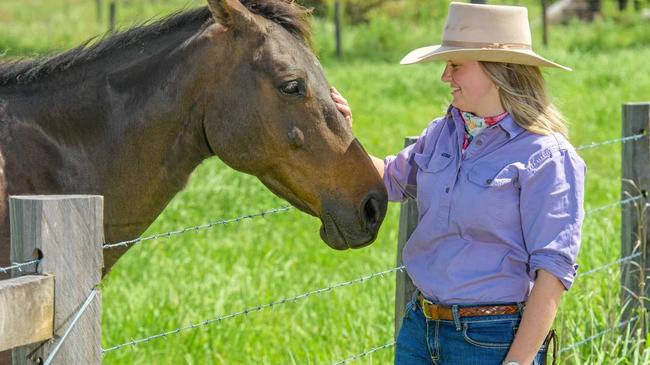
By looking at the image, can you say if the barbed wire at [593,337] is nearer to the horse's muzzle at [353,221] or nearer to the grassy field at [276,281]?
the grassy field at [276,281]

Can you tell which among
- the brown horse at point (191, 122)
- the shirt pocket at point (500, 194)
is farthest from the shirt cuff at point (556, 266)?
the brown horse at point (191, 122)

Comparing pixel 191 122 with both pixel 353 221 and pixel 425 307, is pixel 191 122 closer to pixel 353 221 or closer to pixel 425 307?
pixel 353 221

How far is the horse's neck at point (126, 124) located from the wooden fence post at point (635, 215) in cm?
225

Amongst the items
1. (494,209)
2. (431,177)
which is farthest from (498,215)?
(431,177)

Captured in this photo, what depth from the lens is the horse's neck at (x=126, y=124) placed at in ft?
10.4

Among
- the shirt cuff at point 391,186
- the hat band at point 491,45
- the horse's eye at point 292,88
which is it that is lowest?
the shirt cuff at point 391,186

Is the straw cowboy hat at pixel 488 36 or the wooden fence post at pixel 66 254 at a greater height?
the straw cowboy hat at pixel 488 36

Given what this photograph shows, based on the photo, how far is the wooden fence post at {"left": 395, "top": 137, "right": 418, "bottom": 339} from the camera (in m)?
3.40

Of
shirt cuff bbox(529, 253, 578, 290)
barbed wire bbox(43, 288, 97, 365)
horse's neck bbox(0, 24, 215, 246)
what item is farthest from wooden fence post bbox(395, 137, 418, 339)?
barbed wire bbox(43, 288, 97, 365)

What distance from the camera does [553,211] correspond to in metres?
2.54

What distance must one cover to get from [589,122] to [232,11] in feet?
31.9

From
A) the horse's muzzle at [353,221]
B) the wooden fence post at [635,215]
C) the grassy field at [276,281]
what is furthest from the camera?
the grassy field at [276,281]

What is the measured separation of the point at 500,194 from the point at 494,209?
45 millimetres

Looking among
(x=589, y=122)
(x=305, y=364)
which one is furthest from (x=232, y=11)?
(x=589, y=122)
